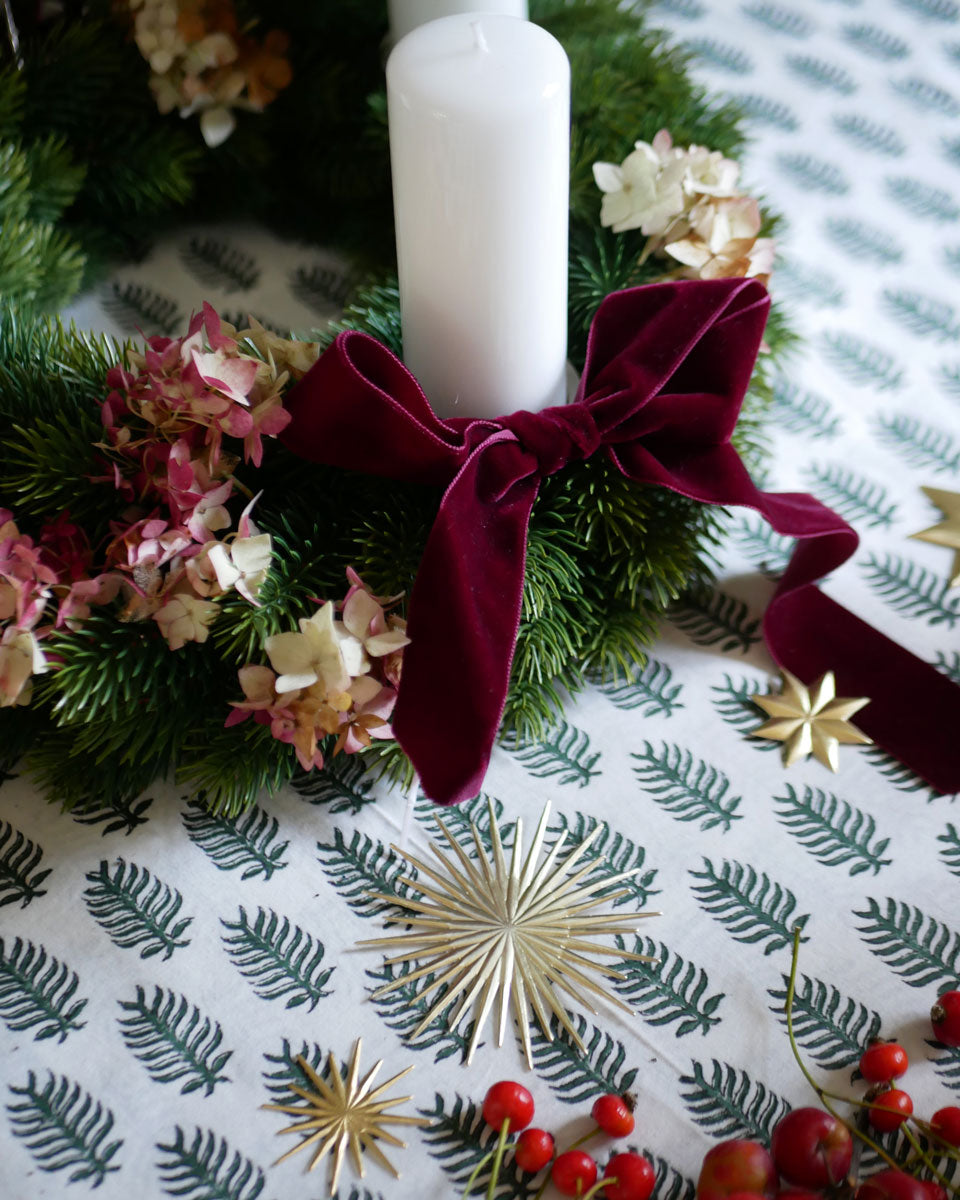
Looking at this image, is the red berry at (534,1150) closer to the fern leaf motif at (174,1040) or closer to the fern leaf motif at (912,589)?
the fern leaf motif at (174,1040)

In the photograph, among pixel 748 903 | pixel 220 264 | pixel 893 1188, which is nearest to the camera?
pixel 893 1188

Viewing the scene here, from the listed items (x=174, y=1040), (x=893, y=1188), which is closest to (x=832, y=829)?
(x=893, y=1188)

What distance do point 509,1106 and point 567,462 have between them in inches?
10.3

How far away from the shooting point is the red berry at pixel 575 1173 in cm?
38

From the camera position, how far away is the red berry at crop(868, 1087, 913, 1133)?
1.30ft

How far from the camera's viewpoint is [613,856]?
0.48m

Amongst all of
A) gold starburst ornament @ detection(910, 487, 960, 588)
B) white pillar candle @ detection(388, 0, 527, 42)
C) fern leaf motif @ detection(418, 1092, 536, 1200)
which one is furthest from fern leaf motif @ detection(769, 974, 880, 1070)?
white pillar candle @ detection(388, 0, 527, 42)

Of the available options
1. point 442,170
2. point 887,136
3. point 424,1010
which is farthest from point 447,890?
point 887,136

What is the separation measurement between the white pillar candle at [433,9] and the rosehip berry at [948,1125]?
486mm

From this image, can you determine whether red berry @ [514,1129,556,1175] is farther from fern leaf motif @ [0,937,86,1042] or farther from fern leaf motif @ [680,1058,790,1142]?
fern leaf motif @ [0,937,86,1042]

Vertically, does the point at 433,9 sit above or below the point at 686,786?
above

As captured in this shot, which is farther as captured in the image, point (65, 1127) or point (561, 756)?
point (561, 756)

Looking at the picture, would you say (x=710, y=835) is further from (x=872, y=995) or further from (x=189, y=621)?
(x=189, y=621)

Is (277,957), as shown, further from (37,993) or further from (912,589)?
(912,589)
